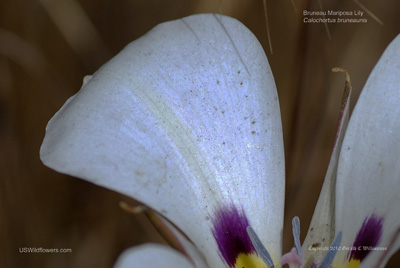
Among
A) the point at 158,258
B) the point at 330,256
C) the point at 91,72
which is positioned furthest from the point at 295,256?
the point at 91,72

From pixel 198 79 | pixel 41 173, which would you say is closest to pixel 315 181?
pixel 41 173

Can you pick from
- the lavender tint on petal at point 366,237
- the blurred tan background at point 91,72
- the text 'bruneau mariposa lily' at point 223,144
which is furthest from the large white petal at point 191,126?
the blurred tan background at point 91,72

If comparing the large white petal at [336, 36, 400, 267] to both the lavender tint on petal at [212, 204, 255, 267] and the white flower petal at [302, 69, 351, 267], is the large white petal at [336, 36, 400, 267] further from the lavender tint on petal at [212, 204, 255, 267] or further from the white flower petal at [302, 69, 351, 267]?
the lavender tint on petal at [212, 204, 255, 267]

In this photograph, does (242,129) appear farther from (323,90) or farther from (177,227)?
(323,90)

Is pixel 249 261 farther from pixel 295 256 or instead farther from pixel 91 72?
→ pixel 91 72

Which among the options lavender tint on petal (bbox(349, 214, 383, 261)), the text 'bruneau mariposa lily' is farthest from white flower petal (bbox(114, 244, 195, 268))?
lavender tint on petal (bbox(349, 214, 383, 261))

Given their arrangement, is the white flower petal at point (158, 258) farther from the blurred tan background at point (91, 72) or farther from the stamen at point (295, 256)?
the blurred tan background at point (91, 72)

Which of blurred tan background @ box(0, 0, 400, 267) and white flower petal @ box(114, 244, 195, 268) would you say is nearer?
white flower petal @ box(114, 244, 195, 268)
